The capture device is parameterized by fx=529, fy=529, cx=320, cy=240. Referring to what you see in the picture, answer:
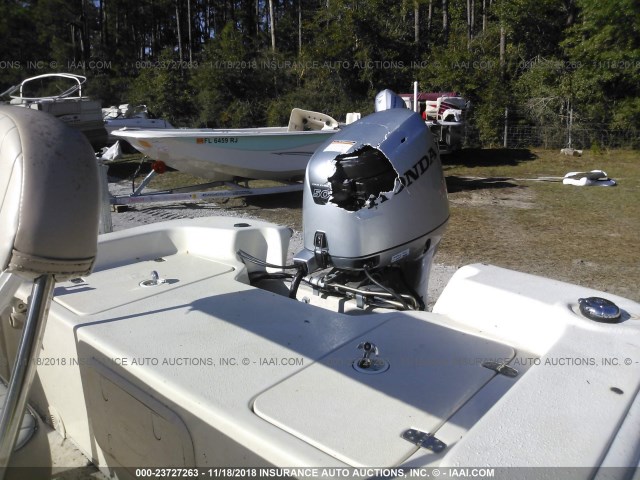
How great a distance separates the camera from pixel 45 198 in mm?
899

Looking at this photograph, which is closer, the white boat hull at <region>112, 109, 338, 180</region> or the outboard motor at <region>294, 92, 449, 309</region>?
the outboard motor at <region>294, 92, 449, 309</region>

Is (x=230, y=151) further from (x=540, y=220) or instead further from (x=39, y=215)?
(x=39, y=215)

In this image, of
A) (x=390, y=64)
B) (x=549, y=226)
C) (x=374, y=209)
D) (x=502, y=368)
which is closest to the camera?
(x=502, y=368)

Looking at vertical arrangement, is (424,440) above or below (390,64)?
below

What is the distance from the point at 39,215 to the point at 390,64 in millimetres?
19706

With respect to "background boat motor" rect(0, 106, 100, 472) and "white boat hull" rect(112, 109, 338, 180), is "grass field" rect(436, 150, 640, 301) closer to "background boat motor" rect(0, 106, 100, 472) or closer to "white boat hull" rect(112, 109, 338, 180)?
"white boat hull" rect(112, 109, 338, 180)

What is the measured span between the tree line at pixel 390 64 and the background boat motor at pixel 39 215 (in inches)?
603

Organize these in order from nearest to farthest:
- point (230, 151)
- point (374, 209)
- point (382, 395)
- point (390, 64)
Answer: point (382, 395) → point (374, 209) → point (230, 151) → point (390, 64)

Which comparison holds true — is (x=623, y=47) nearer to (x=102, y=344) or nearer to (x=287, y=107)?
(x=287, y=107)

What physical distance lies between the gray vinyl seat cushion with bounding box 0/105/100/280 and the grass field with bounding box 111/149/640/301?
428 cm

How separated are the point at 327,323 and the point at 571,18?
63.8ft

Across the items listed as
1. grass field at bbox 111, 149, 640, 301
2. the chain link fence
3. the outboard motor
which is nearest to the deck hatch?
the outboard motor

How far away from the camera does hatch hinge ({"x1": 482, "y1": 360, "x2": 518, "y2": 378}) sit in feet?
4.33

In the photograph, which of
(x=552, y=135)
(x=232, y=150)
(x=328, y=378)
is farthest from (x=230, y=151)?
(x=552, y=135)
